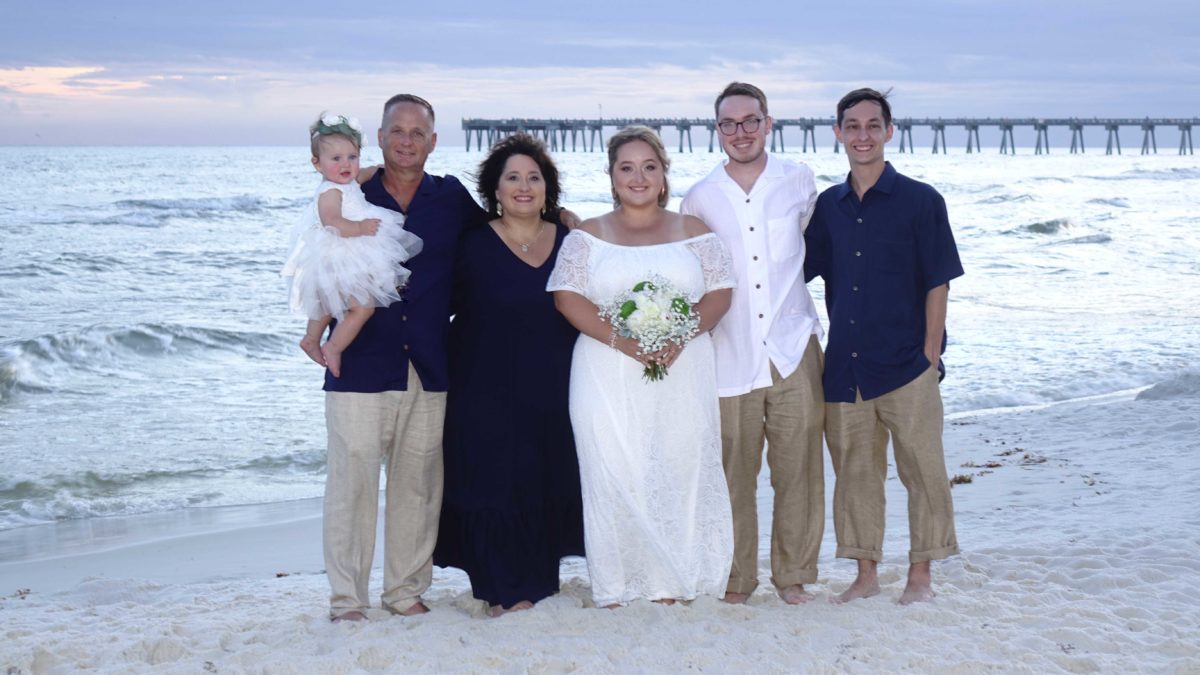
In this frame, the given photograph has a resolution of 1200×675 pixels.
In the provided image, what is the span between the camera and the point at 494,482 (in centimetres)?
498

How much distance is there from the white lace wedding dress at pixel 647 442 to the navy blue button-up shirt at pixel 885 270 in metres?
0.52

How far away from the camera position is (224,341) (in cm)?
1459

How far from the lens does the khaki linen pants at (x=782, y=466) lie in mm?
4848

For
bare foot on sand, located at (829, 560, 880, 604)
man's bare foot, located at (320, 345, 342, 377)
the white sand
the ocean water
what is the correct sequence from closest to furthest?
the white sand → man's bare foot, located at (320, 345, 342, 377) → bare foot on sand, located at (829, 560, 880, 604) → the ocean water

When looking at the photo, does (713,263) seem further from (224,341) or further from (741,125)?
(224,341)

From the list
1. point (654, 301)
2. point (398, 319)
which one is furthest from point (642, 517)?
point (398, 319)

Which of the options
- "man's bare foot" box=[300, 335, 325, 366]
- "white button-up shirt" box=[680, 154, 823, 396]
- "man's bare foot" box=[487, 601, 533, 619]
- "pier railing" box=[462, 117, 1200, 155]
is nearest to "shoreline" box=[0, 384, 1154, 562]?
"man's bare foot" box=[487, 601, 533, 619]

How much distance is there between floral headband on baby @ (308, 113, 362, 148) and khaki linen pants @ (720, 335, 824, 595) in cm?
185

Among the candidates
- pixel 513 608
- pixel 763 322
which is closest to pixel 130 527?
pixel 513 608

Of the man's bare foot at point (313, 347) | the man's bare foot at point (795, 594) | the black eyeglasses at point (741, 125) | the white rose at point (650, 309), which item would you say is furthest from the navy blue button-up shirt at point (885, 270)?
the man's bare foot at point (313, 347)

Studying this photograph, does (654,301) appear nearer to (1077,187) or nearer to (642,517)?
(642,517)

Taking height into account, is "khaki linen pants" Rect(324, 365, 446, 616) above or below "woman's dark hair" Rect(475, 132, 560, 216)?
below

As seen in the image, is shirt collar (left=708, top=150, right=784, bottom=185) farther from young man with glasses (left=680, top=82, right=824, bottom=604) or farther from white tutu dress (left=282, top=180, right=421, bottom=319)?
white tutu dress (left=282, top=180, right=421, bottom=319)

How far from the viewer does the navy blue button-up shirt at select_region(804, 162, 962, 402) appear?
15.6 feet
